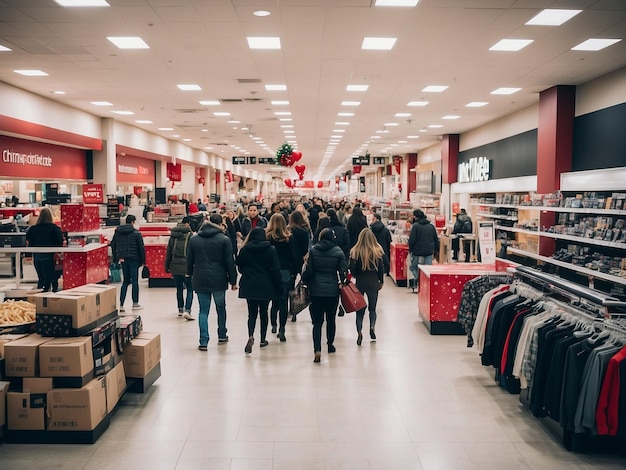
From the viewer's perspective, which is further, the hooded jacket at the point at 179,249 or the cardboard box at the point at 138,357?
the hooded jacket at the point at 179,249

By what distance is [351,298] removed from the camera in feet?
22.3

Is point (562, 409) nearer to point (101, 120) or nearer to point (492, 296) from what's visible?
point (492, 296)

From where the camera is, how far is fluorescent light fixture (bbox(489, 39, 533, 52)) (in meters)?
8.04

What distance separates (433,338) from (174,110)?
10.5 metres

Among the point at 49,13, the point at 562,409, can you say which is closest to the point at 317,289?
the point at 562,409

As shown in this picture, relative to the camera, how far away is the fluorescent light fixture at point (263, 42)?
26.0ft

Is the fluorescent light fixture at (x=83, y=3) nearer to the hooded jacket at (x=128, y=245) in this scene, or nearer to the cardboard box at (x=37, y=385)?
the hooded jacket at (x=128, y=245)

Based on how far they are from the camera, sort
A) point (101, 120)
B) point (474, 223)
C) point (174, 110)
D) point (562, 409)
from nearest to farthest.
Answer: point (562, 409) → point (174, 110) → point (101, 120) → point (474, 223)

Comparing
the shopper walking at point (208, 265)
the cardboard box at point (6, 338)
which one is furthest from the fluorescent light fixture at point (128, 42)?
the cardboard box at point (6, 338)

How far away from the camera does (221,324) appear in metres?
7.12

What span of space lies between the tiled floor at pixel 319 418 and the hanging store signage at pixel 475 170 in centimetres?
1174

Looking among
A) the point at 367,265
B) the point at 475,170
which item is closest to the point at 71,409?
the point at 367,265

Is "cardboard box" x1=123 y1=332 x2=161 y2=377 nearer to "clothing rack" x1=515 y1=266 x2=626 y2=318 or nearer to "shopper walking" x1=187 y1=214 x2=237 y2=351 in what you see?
"shopper walking" x1=187 y1=214 x2=237 y2=351

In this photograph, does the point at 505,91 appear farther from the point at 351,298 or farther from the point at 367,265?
the point at 351,298
